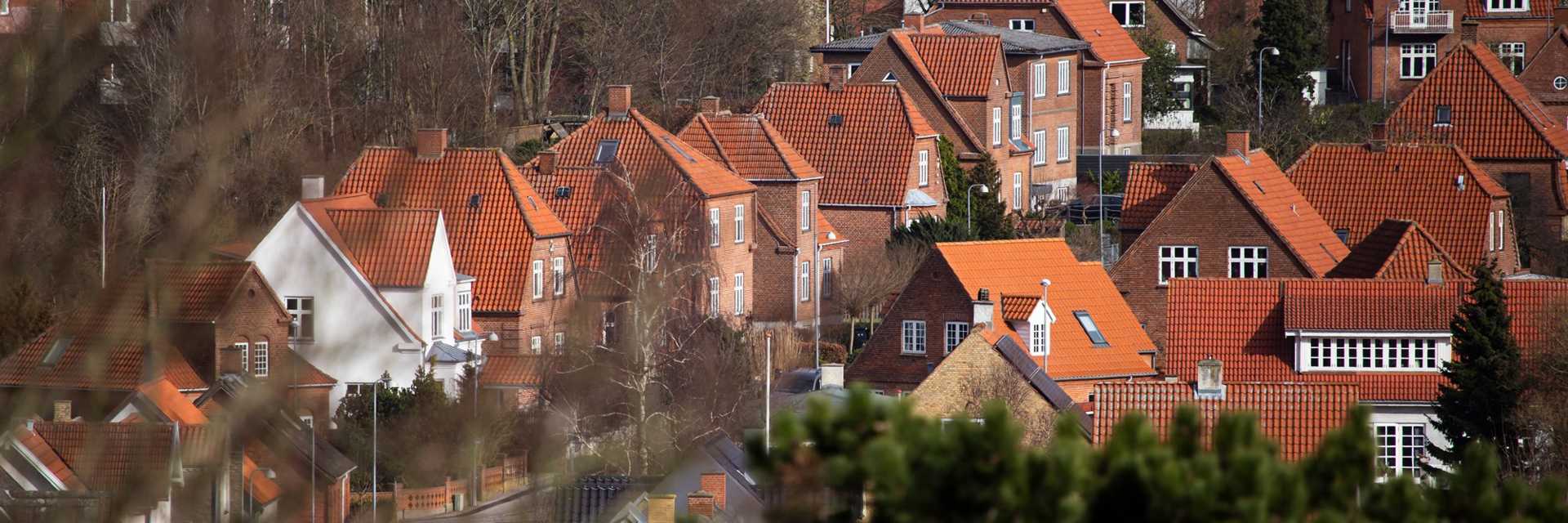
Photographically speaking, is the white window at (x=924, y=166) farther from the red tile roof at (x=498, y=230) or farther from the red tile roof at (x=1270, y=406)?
the red tile roof at (x=1270, y=406)

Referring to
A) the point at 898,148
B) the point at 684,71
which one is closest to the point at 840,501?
the point at 898,148

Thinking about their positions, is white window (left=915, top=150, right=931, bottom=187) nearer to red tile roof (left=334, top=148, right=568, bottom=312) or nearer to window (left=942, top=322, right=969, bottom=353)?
red tile roof (left=334, top=148, right=568, bottom=312)

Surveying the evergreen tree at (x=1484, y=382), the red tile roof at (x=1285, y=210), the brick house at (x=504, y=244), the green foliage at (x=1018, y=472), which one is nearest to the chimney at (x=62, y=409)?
the green foliage at (x=1018, y=472)

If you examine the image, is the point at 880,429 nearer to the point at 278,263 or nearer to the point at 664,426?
the point at 278,263

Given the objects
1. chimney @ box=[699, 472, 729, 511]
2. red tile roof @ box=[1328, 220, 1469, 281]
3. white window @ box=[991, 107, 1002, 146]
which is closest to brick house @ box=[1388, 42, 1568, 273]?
white window @ box=[991, 107, 1002, 146]

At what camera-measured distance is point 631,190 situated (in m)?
6.09

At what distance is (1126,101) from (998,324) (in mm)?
32501

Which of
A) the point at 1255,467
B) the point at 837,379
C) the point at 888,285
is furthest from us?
the point at 888,285

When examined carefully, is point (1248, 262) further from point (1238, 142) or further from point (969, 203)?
point (969, 203)

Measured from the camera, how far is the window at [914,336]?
33844 millimetres

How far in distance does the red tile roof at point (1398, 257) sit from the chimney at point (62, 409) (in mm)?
33704

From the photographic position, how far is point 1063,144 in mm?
60719

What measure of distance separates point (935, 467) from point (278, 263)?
1.48 metres

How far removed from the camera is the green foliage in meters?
4.41
